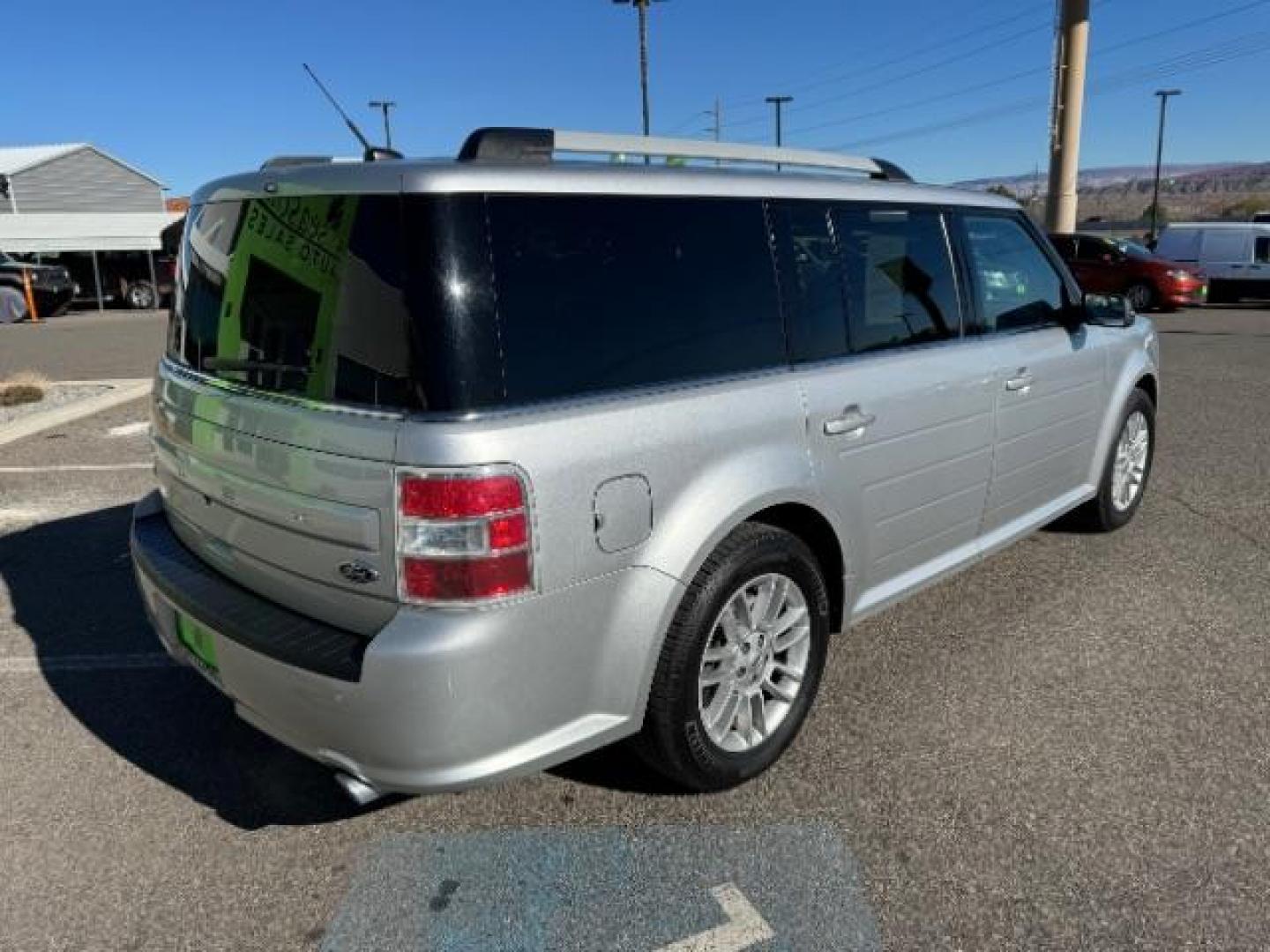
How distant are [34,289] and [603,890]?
90.8 ft

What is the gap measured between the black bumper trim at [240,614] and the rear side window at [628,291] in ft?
2.43

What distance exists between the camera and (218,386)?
104 inches

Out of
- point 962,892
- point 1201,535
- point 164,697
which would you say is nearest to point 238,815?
point 164,697

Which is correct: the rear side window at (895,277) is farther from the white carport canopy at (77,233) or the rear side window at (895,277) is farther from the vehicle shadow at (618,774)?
the white carport canopy at (77,233)

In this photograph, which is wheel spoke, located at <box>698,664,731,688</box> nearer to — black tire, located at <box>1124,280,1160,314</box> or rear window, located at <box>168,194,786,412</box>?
rear window, located at <box>168,194,786,412</box>

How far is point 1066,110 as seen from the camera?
29391 millimetres

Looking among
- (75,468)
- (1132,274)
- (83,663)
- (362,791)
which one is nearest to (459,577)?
(362,791)

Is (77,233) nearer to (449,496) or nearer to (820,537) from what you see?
(820,537)

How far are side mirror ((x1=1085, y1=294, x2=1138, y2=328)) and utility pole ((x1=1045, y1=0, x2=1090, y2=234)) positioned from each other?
1079 inches

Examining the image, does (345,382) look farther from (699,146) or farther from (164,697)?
(164,697)

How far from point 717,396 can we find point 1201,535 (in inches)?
146

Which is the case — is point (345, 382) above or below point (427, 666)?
above

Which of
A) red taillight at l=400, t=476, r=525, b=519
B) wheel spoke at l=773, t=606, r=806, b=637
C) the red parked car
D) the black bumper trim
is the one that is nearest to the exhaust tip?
the black bumper trim

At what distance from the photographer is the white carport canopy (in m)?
29.9
